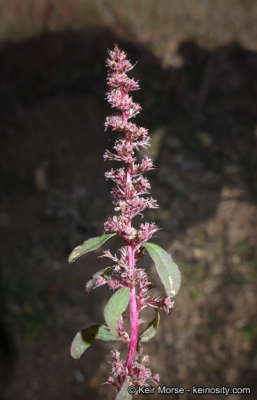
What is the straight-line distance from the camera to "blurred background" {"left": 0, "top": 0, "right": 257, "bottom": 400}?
2701mm

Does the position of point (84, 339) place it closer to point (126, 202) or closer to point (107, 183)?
point (126, 202)

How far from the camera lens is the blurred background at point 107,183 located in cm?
270

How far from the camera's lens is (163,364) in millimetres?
2621

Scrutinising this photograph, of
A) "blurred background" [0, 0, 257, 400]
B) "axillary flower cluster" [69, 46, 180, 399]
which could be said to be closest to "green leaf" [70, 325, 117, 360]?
"axillary flower cluster" [69, 46, 180, 399]

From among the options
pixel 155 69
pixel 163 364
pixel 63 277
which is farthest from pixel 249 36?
pixel 163 364

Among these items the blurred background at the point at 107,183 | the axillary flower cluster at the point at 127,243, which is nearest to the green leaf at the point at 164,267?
the axillary flower cluster at the point at 127,243

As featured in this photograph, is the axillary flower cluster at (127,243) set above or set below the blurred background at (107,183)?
below

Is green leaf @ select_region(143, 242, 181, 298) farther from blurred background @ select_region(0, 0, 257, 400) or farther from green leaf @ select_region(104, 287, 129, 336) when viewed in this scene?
blurred background @ select_region(0, 0, 257, 400)

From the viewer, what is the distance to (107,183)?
3793 mm

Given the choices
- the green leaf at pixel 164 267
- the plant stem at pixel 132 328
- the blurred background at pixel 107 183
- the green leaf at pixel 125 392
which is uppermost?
the blurred background at pixel 107 183

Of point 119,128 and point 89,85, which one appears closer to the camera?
point 119,128

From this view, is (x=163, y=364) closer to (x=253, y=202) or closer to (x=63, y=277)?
(x=63, y=277)

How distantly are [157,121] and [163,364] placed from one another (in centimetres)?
221

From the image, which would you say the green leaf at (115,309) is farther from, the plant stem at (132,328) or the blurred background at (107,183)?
the blurred background at (107,183)
